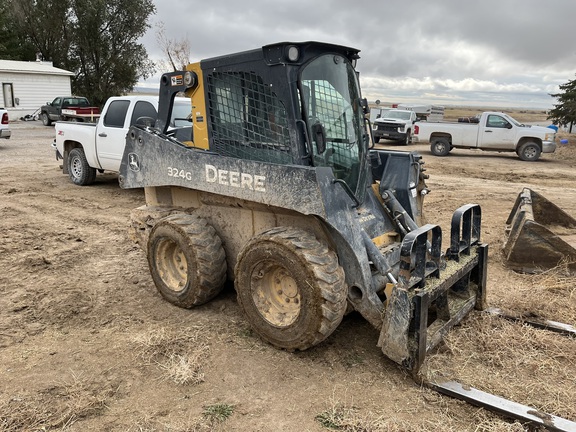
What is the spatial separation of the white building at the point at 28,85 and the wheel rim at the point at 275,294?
3301cm

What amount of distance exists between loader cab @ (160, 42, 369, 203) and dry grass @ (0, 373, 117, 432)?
85.5 inches

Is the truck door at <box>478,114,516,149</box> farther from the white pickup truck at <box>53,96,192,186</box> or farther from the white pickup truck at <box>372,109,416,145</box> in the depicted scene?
the white pickup truck at <box>53,96,192,186</box>

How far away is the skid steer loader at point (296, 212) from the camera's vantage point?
357cm

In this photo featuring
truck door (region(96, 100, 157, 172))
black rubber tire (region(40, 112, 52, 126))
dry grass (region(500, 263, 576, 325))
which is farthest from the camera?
black rubber tire (region(40, 112, 52, 126))

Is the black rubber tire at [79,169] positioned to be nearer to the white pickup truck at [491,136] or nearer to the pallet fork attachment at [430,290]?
the pallet fork attachment at [430,290]

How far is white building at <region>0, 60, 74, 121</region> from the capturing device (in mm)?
31469

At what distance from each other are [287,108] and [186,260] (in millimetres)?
1725

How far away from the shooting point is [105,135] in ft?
31.2

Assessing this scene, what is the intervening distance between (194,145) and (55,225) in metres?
4.19

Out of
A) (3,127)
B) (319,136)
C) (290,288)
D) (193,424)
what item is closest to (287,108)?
(319,136)

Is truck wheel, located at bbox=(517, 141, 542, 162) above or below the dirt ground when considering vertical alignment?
above

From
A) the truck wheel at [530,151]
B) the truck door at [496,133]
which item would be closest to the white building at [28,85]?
the truck door at [496,133]

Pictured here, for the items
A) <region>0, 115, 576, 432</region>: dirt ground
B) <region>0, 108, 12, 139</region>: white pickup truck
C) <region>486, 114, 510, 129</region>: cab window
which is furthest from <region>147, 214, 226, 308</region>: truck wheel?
<region>486, 114, 510, 129</region>: cab window

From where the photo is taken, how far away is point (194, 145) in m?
4.73
